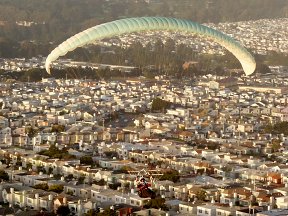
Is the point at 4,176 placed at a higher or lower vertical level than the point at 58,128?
lower

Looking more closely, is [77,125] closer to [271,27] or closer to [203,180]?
[203,180]

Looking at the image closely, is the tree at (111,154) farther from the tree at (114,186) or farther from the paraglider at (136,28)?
the paraglider at (136,28)

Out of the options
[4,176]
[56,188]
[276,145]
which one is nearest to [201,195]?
[56,188]

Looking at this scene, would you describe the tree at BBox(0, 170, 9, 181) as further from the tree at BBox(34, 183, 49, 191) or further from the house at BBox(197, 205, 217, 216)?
the house at BBox(197, 205, 217, 216)

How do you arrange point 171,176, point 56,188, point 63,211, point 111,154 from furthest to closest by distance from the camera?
point 111,154, point 171,176, point 56,188, point 63,211

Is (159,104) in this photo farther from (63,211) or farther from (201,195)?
(63,211)

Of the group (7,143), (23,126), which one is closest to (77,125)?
(23,126)

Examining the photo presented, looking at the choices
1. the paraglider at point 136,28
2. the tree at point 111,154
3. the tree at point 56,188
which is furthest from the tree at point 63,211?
the tree at point 111,154
